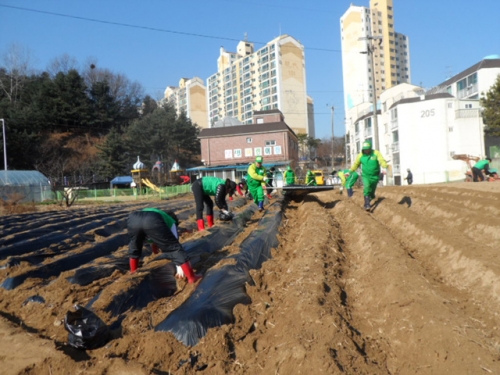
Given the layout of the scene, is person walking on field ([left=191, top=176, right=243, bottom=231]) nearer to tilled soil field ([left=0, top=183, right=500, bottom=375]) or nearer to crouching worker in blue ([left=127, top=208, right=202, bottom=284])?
tilled soil field ([left=0, top=183, right=500, bottom=375])

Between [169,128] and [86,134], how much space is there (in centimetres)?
995

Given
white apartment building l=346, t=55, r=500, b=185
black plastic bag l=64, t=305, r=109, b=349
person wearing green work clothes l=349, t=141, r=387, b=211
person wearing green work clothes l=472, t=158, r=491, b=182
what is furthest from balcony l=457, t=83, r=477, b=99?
black plastic bag l=64, t=305, r=109, b=349

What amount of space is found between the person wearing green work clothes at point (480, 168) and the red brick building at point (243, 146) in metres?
23.1

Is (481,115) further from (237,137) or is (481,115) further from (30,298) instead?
(30,298)

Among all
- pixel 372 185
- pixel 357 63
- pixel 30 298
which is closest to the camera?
pixel 30 298

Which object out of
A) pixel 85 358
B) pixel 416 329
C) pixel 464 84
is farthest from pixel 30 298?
pixel 464 84

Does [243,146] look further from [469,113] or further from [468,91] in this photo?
[468,91]

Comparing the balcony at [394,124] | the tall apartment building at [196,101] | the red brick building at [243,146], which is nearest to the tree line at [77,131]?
the red brick building at [243,146]

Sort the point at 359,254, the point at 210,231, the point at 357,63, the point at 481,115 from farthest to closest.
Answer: the point at 357,63, the point at 481,115, the point at 210,231, the point at 359,254

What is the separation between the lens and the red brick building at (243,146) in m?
45.6

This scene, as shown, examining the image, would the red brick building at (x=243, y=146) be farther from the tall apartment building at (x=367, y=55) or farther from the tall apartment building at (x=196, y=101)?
the tall apartment building at (x=196, y=101)

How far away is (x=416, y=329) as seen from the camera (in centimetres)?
386

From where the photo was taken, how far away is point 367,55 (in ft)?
263

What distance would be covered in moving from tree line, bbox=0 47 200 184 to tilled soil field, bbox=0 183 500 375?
39141 millimetres
